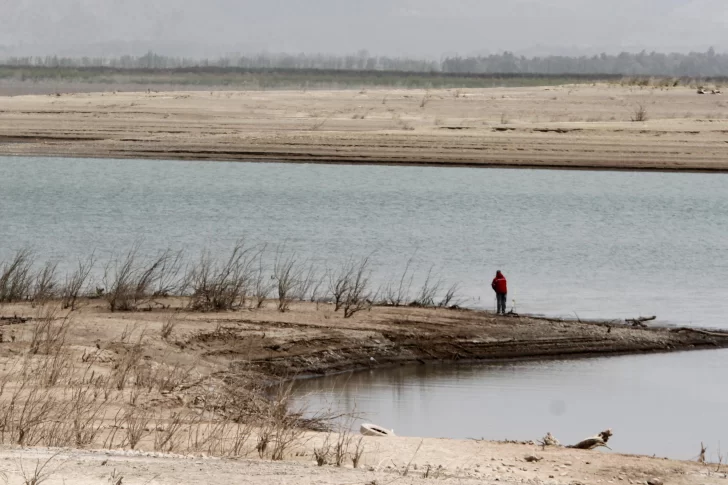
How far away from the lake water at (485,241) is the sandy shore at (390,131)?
66 centimetres

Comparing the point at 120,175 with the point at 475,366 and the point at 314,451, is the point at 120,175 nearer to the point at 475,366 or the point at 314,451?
the point at 475,366

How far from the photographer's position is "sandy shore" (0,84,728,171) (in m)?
38.6

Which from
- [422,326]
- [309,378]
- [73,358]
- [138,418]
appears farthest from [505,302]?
[138,418]

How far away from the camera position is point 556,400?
14039 mm

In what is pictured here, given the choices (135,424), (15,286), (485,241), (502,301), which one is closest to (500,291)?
(502,301)

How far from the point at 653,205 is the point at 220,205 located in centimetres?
1126

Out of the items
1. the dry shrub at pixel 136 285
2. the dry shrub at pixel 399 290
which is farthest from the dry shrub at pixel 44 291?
the dry shrub at pixel 399 290

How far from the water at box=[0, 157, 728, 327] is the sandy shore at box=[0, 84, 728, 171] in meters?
0.70

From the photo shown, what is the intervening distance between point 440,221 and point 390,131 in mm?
14267

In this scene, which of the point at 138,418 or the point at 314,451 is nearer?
the point at 314,451

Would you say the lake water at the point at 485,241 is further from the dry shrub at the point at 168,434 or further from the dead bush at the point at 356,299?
the dry shrub at the point at 168,434

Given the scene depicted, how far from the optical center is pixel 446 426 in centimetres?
1275

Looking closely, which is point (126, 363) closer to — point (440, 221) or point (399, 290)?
point (399, 290)

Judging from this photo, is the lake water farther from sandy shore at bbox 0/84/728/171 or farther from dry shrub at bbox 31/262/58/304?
dry shrub at bbox 31/262/58/304
